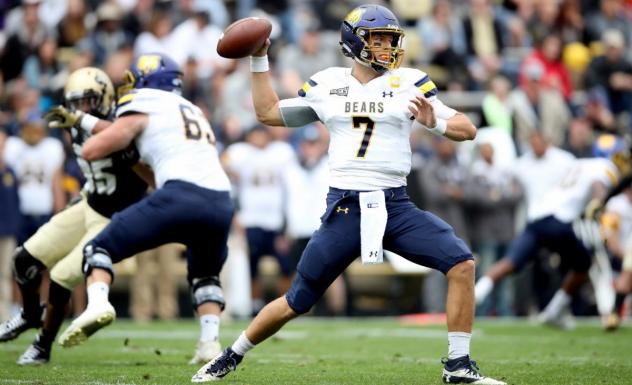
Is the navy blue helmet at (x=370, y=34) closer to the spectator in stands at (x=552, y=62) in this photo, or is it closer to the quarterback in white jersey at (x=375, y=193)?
the quarterback in white jersey at (x=375, y=193)

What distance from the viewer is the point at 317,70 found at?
15414 mm

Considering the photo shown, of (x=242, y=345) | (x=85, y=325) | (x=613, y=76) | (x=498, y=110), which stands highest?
(x=613, y=76)

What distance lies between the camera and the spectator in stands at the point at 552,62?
1625cm

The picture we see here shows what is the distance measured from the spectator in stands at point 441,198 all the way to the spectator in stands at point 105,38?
161 inches

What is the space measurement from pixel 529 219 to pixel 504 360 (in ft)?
12.1

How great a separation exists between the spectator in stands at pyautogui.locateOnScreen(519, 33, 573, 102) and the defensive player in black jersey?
9333mm

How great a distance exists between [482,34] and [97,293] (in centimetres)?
1142

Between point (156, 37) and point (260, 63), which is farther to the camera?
point (156, 37)

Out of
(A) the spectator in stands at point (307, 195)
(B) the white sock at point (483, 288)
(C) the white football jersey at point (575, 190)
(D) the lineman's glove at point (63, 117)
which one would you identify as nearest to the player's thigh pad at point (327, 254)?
(D) the lineman's glove at point (63, 117)

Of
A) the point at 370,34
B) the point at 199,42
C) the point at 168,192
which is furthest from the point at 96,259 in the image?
the point at 199,42

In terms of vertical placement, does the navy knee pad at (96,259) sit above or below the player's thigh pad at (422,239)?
below

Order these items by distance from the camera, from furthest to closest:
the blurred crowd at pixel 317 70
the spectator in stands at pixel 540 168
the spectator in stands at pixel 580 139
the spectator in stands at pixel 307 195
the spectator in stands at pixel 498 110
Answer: the spectator in stands at pixel 498 110 < the spectator in stands at pixel 580 139 < the spectator in stands at pixel 307 195 < the blurred crowd at pixel 317 70 < the spectator in stands at pixel 540 168

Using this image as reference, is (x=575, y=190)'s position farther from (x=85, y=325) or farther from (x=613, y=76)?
(x=85, y=325)

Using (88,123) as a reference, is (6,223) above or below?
below
